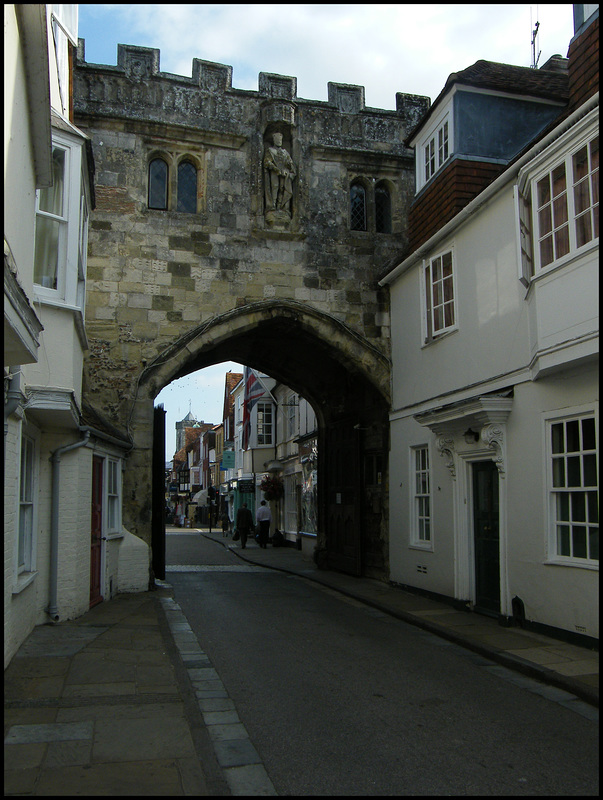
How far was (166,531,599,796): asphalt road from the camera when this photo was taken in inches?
173

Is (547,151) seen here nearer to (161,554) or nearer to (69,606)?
(69,606)

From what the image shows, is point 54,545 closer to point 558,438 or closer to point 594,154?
point 558,438

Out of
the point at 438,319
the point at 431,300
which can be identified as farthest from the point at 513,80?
the point at 438,319

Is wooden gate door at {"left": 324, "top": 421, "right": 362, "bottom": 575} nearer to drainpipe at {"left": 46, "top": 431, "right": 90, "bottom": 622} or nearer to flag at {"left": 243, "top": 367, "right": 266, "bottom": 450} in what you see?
drainpipe at {"left": 46, "top": 431, "right": 90, "bottom": 622}

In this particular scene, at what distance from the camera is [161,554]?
571 inches

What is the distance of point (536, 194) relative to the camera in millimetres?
8945

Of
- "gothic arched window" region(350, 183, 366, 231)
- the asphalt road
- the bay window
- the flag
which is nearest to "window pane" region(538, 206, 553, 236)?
the bay window

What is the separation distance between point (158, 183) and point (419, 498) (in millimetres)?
7720

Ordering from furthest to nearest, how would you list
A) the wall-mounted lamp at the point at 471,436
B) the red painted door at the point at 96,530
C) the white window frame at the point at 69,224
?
the red painted door at the point at 96,530, the wall-mounted lamp at the point at 471,436, the white window frame at the point at 69,224

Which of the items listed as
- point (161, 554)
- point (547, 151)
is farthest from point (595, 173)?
point (161, 554)

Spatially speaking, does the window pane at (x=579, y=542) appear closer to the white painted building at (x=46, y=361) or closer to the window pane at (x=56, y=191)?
the white painted building at (x=46, y=361)

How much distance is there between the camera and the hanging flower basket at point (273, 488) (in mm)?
27922

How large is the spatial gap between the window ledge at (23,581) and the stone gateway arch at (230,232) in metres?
4.81

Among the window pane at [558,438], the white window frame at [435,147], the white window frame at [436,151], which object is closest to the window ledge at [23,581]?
the window pane at [558,438]
